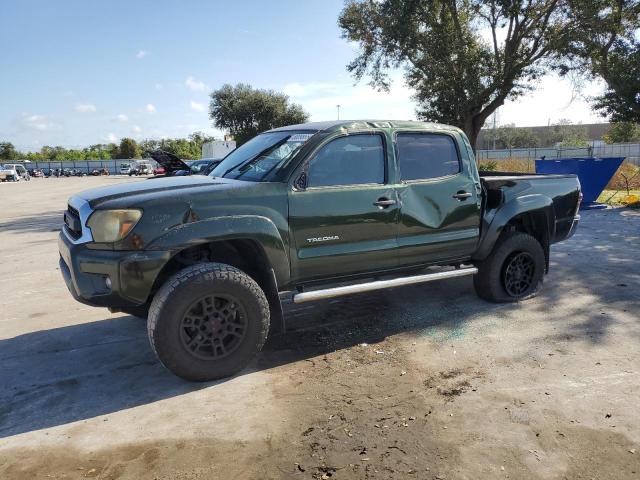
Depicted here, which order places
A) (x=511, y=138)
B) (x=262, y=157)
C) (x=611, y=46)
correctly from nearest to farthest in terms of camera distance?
(x=262, y=157) < (x=611, y=46) < (x=511, y=138)

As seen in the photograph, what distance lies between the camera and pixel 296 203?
392 centimetres

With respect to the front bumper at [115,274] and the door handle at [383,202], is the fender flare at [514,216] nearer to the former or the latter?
the door handle at [383,202]

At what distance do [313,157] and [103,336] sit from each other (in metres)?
2.56

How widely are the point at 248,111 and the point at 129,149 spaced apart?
46.0 metres

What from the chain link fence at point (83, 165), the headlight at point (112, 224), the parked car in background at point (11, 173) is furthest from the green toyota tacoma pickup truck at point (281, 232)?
the chain link fence at point (83, 165)

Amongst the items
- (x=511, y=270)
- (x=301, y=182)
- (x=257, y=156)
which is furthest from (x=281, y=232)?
(x=511, y=270)

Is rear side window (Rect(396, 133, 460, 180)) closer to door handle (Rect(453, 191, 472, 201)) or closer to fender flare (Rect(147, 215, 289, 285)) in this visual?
door handle (Rect(453, 191, 472, 201))

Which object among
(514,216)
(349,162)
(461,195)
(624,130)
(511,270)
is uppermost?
(624,130)

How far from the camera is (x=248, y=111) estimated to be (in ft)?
168

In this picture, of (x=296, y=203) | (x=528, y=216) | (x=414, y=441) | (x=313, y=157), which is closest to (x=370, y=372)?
(x=414, y=441)

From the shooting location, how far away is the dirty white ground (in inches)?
108

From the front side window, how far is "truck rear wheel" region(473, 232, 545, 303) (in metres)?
1.71

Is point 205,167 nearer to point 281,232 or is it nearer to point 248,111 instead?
point 281,232

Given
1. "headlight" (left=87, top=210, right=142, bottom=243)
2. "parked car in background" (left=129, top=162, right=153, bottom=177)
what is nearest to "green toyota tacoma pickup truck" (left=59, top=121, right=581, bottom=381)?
"headlight" (left=87, top=210, right=142, bottom=243)
